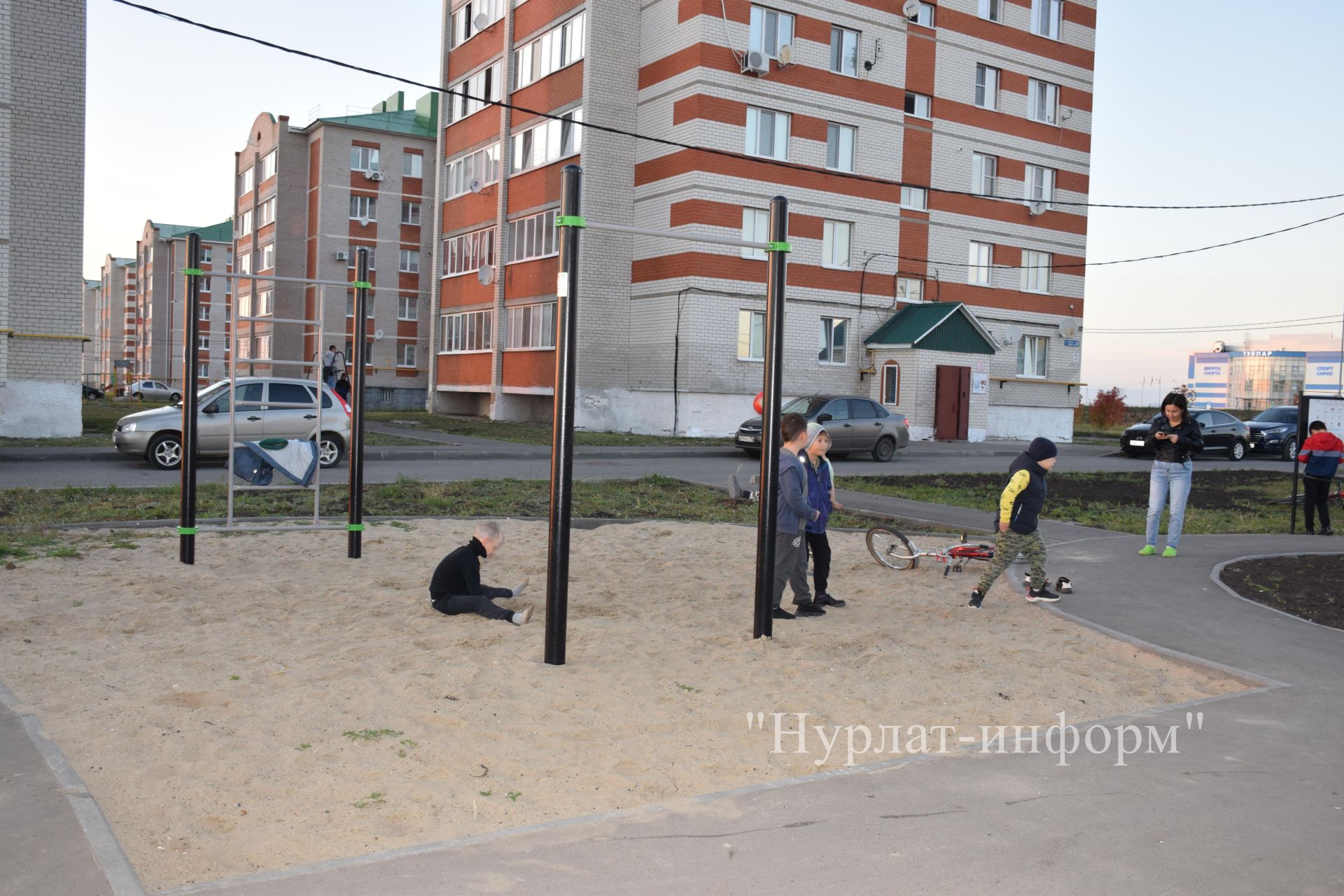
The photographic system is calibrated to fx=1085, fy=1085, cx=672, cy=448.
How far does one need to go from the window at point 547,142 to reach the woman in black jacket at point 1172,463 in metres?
25.4

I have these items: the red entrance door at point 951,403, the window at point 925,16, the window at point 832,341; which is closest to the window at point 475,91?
the window at point 832,341

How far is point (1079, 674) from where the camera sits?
6.47 m

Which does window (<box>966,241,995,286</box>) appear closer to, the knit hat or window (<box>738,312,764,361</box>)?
window (<box>738,312,764,361</box>)

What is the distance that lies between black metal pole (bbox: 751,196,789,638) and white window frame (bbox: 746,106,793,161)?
85.4 feet

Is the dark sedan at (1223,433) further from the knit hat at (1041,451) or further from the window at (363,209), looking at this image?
the window at (363,209)

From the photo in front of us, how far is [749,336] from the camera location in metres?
32.8

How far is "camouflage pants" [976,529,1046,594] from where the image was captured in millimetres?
8289

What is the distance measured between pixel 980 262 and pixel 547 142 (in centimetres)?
1549

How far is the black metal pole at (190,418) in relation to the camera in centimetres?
907

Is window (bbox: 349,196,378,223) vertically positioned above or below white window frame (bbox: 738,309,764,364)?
above

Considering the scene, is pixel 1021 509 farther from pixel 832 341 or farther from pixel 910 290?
pixel 910 290

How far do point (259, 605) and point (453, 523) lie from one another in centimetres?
456

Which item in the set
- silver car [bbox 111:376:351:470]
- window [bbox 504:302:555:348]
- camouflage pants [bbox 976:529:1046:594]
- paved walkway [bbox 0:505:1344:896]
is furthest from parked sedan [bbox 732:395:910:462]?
paved walkway [bbox 0:505:1344:896]

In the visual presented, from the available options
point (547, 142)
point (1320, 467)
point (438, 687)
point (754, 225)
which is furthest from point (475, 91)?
point (438, 687)
